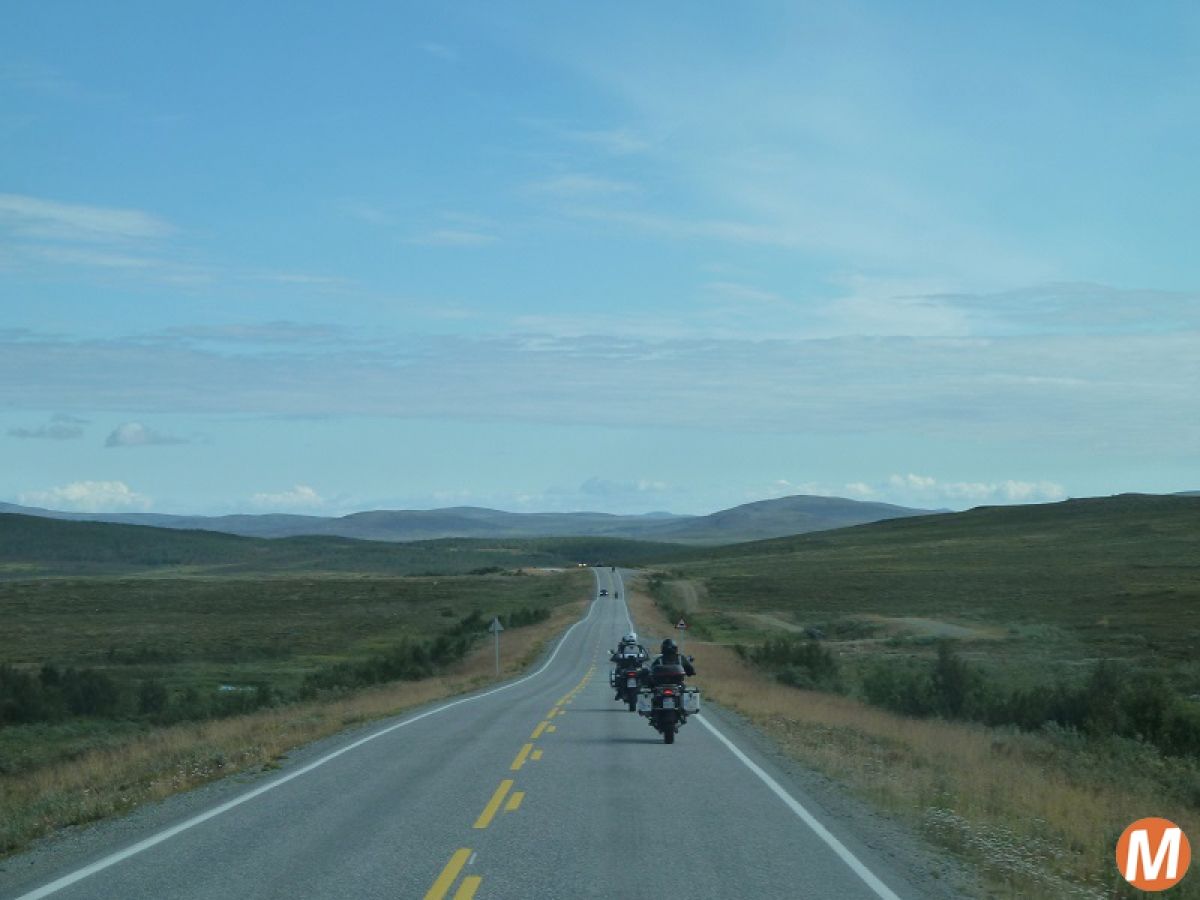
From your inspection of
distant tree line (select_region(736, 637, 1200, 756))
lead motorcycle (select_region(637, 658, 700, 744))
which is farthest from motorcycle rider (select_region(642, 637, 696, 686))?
distant tree line (select_region(736, 637, 1200, 756))

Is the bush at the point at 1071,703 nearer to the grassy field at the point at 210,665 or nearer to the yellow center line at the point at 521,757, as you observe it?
the yellow center line at the point at 521,757

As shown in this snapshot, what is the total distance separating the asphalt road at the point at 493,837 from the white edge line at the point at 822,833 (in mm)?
27

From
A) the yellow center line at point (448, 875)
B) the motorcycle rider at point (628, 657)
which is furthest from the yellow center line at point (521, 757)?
the motorcycle rider at point (628, 657)

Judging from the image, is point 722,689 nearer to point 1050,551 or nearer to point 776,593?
point 776,593

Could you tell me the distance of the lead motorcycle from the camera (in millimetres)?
19953

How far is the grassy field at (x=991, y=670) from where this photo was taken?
1275cm

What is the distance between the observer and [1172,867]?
687 centimetres

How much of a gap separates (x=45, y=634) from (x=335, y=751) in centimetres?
6566

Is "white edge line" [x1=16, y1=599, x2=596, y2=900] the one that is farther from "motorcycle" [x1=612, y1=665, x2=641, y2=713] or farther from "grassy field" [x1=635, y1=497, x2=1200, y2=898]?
"grassy field" [x1=635, y1=497, x2=1200, y2=898]

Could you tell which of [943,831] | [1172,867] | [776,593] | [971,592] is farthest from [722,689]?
[776,593]

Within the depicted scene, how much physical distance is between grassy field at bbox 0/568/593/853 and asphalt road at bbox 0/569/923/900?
197 centimetres

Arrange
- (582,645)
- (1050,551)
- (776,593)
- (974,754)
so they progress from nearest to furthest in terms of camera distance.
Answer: (974,754) < (582,645) < (776,593) < (1050,551)

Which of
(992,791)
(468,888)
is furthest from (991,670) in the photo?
(468,888)

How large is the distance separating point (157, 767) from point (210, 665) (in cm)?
4380
